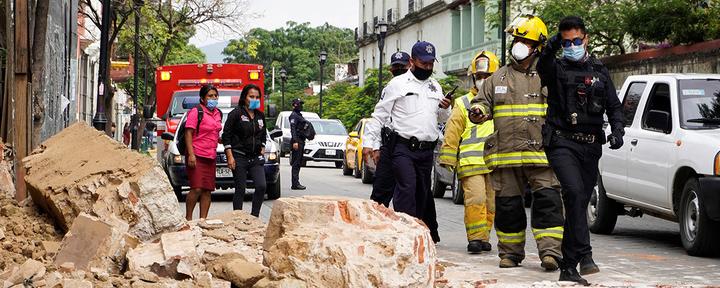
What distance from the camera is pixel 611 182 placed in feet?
43.6

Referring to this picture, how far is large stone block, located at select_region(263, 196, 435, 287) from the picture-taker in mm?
7180

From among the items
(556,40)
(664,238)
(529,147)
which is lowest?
(664,238)

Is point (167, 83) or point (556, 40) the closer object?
point (556, 40)

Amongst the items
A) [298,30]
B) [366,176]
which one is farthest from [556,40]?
[298,30]

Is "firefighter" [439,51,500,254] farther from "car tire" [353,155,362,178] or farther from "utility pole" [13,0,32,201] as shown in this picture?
"car tire" [353,155,362,178]

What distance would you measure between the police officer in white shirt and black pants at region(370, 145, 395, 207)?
2.6 inches

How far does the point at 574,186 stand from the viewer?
8.80 m

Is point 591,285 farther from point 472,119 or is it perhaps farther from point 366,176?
point 366,176

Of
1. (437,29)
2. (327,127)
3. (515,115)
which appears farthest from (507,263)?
(437,29)

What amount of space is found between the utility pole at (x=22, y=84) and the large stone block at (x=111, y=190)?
7.65 feet

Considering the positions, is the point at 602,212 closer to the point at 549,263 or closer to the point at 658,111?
the point at 658,111

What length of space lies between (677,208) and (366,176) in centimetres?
1475

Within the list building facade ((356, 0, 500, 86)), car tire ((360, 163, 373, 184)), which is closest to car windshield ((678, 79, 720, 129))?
car tire ((360, 163, 373, 184))

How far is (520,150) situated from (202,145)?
4.13 m
